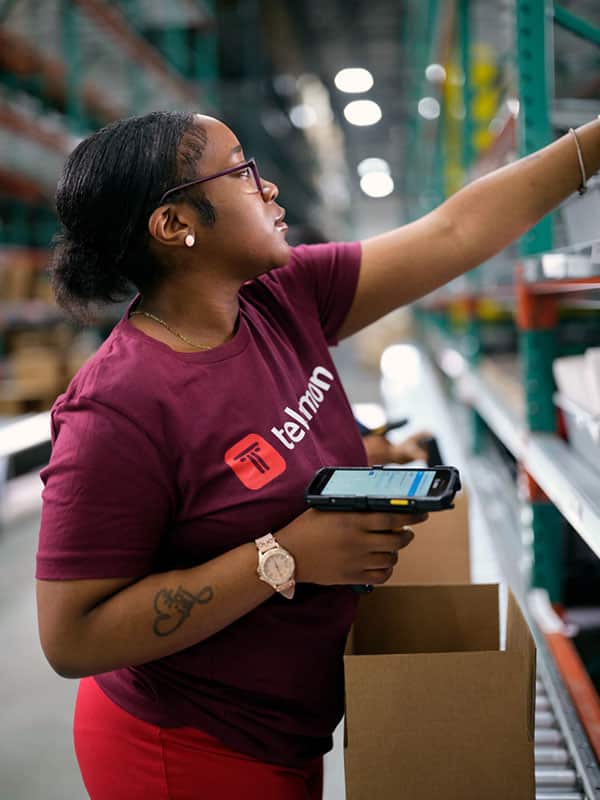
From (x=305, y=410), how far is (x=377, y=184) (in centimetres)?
2450

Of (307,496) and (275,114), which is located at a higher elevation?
(275,114)

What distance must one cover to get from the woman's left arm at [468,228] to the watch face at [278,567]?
22.5 inches

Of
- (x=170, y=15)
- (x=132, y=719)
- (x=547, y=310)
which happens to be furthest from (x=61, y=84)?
(x=132, y=719)

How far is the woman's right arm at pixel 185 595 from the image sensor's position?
2.97ft

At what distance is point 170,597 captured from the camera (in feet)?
3.08

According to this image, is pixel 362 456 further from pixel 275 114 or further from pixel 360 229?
pixel 360 229

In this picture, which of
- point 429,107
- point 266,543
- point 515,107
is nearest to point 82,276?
point 266,543

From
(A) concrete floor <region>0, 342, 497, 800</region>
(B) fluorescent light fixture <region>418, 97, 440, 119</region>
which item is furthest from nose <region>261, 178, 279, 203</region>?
(B) fluorescent light fixture <region>418, 97, 440, 119</region>

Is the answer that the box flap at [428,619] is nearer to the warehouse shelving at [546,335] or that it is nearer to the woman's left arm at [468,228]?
the warehouse shelving at [546,335]

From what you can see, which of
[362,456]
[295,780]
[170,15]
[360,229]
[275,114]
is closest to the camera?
[295,780]

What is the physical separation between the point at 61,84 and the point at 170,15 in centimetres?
232

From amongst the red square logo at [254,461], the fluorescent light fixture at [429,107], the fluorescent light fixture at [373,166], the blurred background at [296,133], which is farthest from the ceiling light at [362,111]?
the red square logo at [254,461]

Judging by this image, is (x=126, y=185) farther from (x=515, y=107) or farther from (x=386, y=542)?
(x=515, y=107)

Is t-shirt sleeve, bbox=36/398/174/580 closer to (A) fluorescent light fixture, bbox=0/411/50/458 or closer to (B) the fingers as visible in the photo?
(B) the fingers
